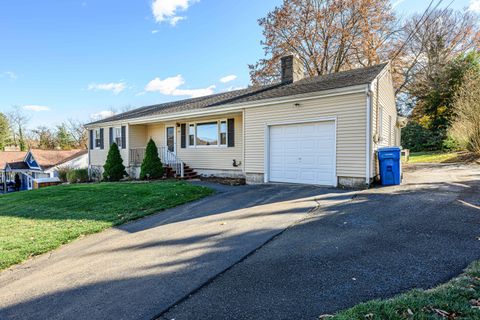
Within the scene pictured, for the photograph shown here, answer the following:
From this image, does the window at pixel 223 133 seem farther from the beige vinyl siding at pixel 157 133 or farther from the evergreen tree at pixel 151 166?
the beige vinyl siding at pixel 157 133

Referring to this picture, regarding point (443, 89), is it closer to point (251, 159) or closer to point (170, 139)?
point (251, 159)

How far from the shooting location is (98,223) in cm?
649

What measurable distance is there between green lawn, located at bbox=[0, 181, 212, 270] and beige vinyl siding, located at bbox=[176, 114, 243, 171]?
327cm

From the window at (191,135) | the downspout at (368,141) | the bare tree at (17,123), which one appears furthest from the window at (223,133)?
the bare tree at (17,123)

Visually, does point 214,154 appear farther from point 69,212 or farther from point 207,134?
point 69,212

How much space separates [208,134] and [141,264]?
9.99m

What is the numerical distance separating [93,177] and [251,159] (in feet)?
40.5

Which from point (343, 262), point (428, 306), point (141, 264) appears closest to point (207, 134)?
point (141, 264)

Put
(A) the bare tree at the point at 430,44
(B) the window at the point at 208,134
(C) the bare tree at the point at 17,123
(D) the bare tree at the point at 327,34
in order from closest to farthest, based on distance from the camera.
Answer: (B) the window at the point at 208,134, (D) the bare tree at the point at 327,34, (A) the bare tree at the point at 430,44, (C) the bare tree at the point at 17,123

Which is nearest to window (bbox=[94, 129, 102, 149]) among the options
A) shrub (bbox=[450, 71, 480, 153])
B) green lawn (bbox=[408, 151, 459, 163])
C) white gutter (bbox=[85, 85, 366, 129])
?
white gutter (bbox=[85, 85, 366, 129])

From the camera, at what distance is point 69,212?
25.5ft

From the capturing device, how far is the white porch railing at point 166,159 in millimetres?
13656

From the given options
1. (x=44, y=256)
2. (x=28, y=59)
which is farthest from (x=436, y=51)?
(x=28, y=59)

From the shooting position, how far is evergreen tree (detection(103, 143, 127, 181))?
1457 centimetres
